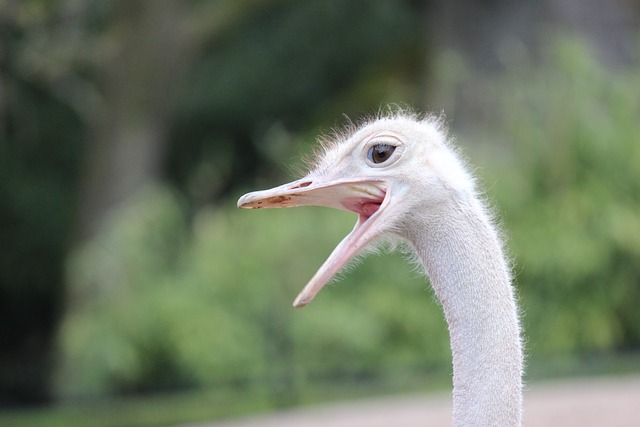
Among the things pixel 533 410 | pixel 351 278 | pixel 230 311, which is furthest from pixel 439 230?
A: pixel 351 278

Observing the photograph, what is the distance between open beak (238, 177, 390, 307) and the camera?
3.10m

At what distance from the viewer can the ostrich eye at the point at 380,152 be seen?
3131 millimetres

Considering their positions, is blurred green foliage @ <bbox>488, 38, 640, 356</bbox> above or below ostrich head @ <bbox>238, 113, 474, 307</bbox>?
above

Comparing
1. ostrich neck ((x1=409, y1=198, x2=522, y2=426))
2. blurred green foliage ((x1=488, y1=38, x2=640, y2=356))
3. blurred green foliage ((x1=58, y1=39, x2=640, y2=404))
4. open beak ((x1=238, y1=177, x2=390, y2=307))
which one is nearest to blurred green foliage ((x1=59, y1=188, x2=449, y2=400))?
blurred green foliage ((x1=58, y1=39, x2=640, y2=404))

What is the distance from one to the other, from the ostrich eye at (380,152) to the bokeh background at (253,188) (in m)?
4.60

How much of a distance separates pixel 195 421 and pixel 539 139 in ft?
14.5

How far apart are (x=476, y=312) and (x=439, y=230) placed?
0.23 m

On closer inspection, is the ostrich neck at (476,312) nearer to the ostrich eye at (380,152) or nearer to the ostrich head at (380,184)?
the ostrich head at (380,184)

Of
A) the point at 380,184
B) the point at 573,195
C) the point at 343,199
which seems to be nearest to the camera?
the point at 380,184

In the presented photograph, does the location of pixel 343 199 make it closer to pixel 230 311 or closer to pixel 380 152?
pixel 380 152

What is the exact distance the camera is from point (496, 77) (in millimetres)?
12578

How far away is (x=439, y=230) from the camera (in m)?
3.01

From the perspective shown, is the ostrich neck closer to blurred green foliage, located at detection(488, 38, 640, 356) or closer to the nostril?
the nostril

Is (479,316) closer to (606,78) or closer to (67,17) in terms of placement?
(606,78)
